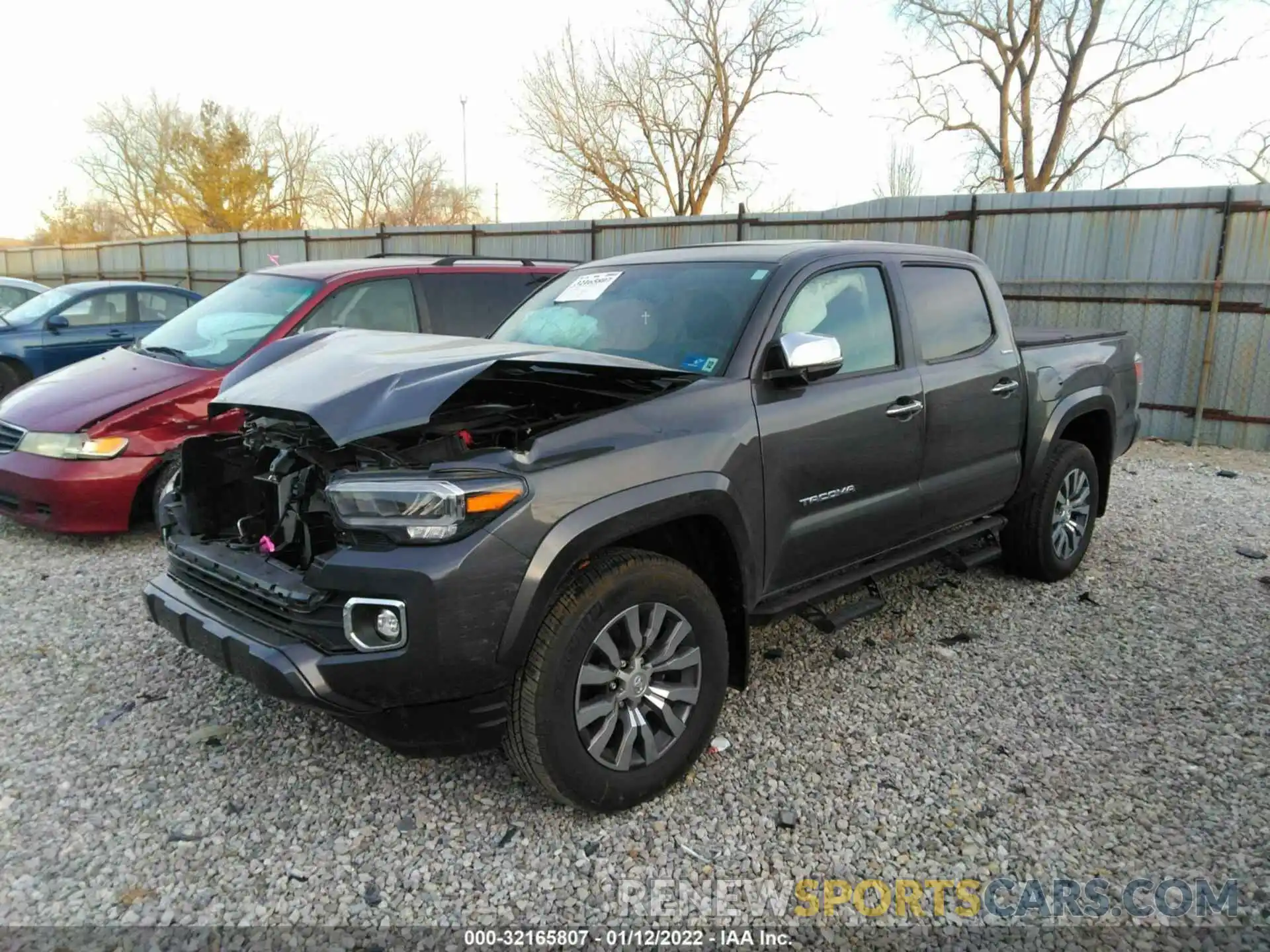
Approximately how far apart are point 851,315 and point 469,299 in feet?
11.4

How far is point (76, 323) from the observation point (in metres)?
9.45

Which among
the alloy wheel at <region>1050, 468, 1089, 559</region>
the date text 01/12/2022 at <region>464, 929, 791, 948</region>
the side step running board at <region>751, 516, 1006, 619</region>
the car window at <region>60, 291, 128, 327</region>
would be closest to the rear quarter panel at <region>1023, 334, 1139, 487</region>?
the alloy wheel at <region>1050, 468, 1089, 559</region>

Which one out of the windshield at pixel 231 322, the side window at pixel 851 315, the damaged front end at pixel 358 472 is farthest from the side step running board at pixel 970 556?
the windshield at pixel 231 322

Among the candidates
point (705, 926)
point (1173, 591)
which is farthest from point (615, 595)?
point (1173, 591)

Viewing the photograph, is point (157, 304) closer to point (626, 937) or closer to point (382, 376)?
point (382, 376)

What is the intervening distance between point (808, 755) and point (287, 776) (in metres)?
1.88

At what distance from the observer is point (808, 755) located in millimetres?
3170

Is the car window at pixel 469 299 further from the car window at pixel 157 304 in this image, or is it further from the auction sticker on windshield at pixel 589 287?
the car window at pixel 157 304

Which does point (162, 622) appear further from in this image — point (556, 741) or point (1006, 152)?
point (1006, 152)

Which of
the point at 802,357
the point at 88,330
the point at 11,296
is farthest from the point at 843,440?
the point at 11,296

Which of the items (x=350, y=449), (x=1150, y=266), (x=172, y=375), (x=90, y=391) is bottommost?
(x=90, y=391)

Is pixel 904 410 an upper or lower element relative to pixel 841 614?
upper

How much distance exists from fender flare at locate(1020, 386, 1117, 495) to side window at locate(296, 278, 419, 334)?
409 cm

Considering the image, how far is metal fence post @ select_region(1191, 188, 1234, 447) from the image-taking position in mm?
9062
